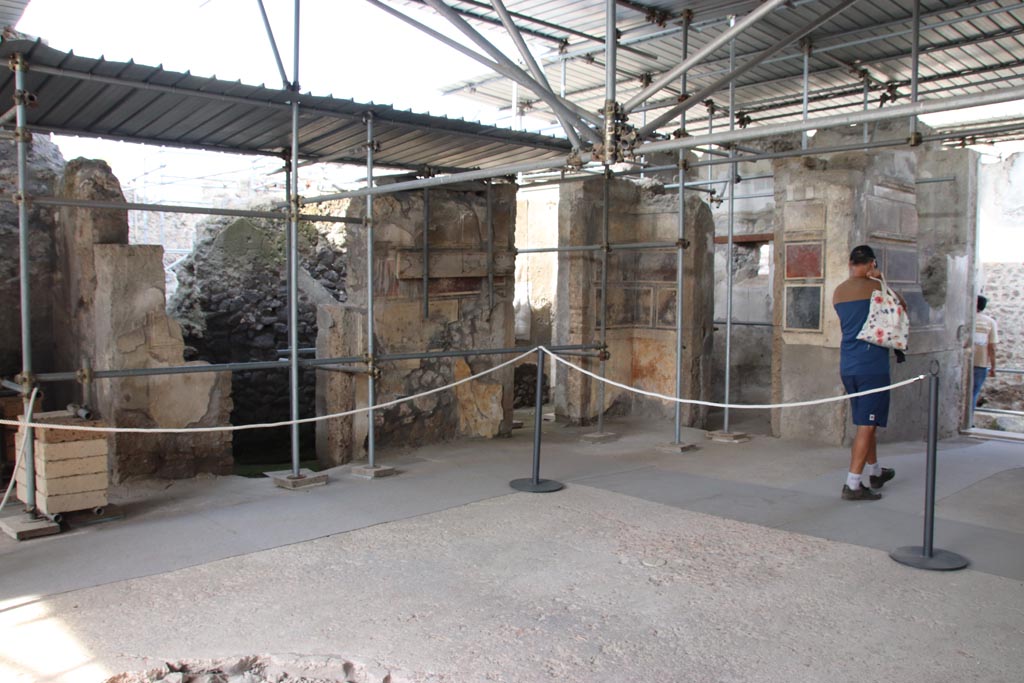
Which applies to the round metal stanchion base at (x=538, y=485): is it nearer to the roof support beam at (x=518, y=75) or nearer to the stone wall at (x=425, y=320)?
the stone wall at (x=425, y=320)

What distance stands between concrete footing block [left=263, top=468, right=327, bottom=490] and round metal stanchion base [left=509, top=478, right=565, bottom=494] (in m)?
1.49

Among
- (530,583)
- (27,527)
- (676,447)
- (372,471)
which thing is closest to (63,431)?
(27,527)

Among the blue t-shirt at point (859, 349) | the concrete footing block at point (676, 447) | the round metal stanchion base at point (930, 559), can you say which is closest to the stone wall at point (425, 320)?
the concrete footing block at point (676, 447)

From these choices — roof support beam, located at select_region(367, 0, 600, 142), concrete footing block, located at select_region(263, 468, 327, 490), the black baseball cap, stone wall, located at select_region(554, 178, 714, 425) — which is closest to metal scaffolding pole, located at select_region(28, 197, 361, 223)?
roof support beam, located at select_region(367, 0, 600, 142)

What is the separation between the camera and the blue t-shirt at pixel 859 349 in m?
6.21

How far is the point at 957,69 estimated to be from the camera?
9078 millimetres

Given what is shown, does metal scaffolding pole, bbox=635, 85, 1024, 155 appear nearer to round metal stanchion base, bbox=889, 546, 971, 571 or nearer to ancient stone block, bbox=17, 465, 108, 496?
round metal stanchion base, bbox=889, 546, 971, 571

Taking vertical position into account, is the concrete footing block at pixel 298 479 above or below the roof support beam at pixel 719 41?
below

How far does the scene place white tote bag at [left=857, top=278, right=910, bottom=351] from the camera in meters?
6.13

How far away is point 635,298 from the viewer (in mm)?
10453

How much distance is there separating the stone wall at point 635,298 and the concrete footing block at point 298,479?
3949 mm

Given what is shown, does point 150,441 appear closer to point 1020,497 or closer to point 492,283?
point 492,283

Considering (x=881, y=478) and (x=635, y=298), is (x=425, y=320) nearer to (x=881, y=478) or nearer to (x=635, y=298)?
(x=635, y=298)

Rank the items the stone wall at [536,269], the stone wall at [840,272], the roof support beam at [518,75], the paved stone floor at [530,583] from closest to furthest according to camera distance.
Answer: the paved stone floor at [530,583]
the roof support beam at [518,75]
the stone wall at [840,272]
the stone wall at [536,269]
